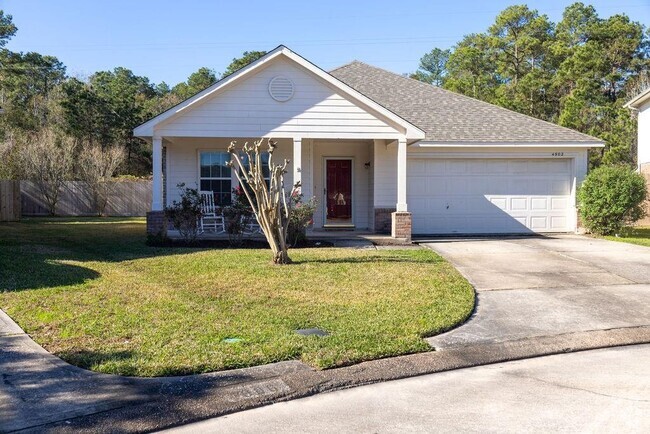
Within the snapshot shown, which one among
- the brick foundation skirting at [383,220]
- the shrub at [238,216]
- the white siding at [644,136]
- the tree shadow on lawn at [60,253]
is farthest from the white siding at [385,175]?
the white siding at [644,136]

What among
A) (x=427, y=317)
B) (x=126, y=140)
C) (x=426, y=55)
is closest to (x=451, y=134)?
(x=427, y=317)

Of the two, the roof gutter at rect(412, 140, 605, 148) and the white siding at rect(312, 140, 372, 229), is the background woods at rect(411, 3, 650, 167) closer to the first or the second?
the roof gutter at rect(412, 140, 605, 148)

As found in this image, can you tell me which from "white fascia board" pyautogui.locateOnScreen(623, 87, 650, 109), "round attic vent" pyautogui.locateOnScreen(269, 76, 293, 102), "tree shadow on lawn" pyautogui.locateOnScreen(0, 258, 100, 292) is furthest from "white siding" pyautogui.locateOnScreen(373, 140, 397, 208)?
"white fascia board" pyautogui.locateOnScreen(623, 87, 650, 109)

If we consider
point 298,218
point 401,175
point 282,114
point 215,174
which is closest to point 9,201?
point 215,174

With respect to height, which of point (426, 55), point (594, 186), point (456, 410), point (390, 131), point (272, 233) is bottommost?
point (456, 410)

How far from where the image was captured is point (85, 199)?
29.6 meters

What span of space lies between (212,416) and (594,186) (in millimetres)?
14678

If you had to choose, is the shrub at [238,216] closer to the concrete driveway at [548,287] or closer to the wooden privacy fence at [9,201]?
the concrete driveway at [548,287]

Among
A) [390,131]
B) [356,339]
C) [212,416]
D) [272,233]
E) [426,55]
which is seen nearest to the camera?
[212,416]

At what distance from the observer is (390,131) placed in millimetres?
14914

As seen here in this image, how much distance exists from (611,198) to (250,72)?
10070mm

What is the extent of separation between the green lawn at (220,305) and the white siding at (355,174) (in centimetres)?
535

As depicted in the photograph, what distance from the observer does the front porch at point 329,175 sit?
16.5 meters

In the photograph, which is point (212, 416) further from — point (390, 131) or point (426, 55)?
point (426, 55)
